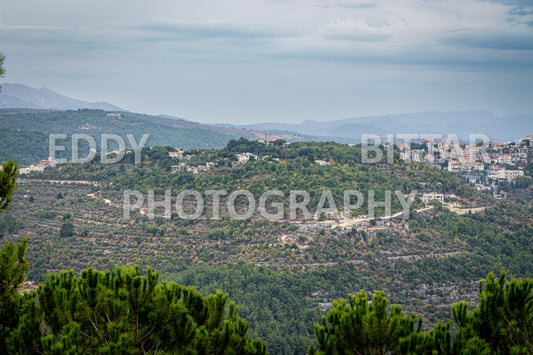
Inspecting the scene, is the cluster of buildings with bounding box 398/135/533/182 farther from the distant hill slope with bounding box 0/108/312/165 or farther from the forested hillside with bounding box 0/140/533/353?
the distant hill slope with bounding box 0/108/312/165

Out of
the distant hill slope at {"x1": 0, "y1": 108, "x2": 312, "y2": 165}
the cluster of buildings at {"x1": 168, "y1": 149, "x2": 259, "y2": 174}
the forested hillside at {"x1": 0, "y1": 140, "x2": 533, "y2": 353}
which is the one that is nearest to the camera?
the forested hillside at {"x1": 0, "y1": 140, "x2": 533, "y2": 353}

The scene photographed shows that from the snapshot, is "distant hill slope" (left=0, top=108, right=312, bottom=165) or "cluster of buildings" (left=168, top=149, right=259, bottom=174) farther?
"distant hill slope" (left=0, top=108, right=312, bottom=165)

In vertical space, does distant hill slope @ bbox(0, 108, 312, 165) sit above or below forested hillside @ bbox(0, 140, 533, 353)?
above

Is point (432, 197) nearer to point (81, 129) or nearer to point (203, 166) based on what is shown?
point (203, 166)

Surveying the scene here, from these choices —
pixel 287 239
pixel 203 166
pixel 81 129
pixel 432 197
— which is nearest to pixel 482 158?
pixel 432 197

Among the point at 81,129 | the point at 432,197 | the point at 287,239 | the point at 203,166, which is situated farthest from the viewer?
the point at 81,129

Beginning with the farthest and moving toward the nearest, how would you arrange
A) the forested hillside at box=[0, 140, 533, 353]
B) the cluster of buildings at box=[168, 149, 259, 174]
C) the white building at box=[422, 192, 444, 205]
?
the cluster of buildings at box=[168, 149, 259, 174]
the white building at box=[422, 192, 444, 205]
the forested hillside at box=[0, 140, 533, 353]

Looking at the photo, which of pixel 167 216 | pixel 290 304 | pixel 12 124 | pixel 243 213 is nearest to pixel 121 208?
pixel 167 216

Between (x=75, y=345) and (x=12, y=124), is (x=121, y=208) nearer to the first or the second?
(x=75, y=345)

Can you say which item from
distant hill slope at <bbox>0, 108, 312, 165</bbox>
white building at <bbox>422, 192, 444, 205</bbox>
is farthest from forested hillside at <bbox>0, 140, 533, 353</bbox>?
distant hill slope at <bbox>0, 108, 312, 165</bbox>

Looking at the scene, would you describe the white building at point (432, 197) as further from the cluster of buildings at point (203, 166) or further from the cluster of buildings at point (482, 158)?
the cluster of buildings at point (482, 158)

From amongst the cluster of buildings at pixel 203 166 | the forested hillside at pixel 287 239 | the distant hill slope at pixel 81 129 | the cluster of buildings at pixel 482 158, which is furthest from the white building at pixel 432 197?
the distant hill slope at pixel 81 129
